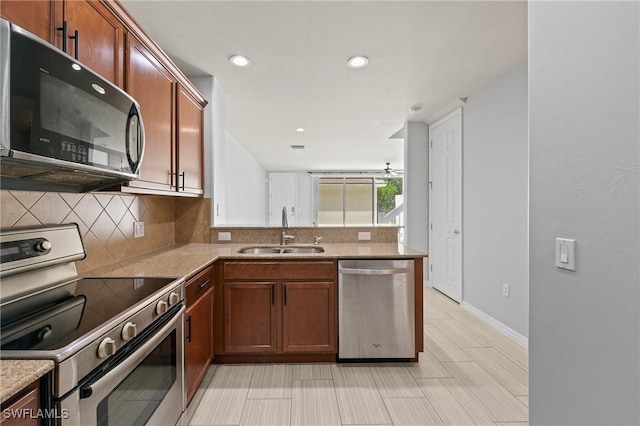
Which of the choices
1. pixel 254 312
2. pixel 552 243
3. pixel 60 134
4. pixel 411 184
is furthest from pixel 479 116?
pixel 60 134

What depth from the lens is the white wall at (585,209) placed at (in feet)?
2.82

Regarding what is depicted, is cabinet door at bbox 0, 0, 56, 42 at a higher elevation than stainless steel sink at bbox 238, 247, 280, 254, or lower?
higher

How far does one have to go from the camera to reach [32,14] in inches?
45.3

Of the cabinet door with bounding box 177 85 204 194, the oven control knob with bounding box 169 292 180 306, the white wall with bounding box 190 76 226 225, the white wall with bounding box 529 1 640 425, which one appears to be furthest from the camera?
the white wall with bounding box 190 76 226 225

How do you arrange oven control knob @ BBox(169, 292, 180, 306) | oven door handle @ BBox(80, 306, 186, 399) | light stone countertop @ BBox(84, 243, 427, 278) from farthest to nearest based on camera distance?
light stone countertop @ BBox(84, 243, 427, 278) < oven control knob @ BBox(169, 292, 180, 306) < oven door handle @ BBox(80, 306, 186, 399)

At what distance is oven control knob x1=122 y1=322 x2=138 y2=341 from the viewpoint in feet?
3.68

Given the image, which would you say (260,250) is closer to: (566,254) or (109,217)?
(109,217)

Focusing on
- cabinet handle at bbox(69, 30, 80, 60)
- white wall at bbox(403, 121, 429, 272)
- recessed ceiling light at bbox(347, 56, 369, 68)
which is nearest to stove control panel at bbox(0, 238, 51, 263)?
cabinet handle at bbox(69, 30, 80, 60)

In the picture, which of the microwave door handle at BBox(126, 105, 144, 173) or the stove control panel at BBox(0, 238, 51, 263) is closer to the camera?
the stove control panel at BBox(0, 238, 51, 263)

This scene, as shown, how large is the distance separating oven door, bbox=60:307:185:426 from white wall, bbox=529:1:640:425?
1485 mm

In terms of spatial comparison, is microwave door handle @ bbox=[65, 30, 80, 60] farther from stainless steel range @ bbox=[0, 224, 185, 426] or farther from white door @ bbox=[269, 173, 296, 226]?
white door @ bbox=[269, 173, 296, 226]

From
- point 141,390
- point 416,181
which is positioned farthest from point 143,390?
point 416,181

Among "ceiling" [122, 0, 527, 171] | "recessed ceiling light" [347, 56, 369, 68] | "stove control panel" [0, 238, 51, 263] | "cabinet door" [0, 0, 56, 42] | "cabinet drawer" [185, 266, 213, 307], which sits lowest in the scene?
"cabinet drawer" [185, 266, 213, 307]

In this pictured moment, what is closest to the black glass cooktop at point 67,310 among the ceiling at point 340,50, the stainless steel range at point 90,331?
the stainless steel range at point 90,331
